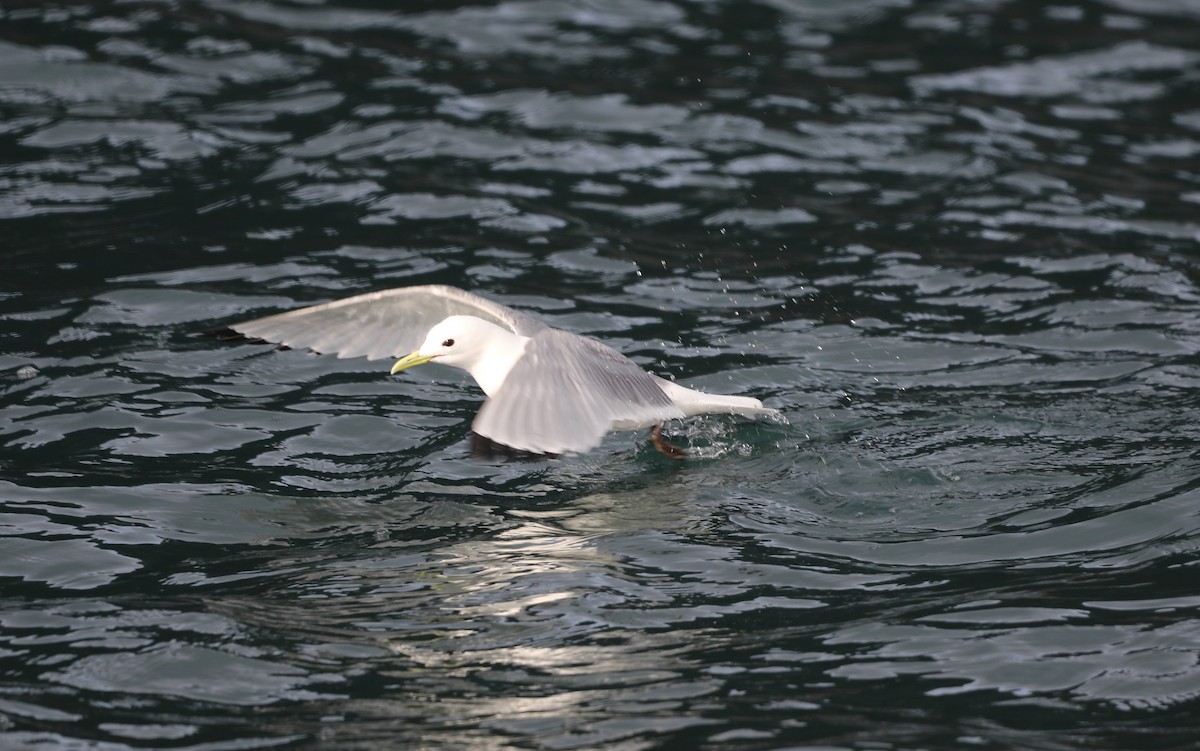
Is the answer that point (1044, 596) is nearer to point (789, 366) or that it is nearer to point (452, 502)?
point (452, 502)

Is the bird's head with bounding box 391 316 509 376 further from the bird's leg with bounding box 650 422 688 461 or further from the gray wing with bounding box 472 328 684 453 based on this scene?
the bird's leg with bounding box 650 422 688 461

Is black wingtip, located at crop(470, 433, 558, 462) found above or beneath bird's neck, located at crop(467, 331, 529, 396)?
beneath

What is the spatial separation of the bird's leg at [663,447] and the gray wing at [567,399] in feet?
0.90

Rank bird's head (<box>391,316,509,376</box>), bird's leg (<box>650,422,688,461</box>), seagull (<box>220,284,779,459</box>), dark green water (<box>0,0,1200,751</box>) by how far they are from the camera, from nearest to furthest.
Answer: dark green water (<box>0,0,1200,751</box>) → seagull (<box>220,284,779,459</box>) → bird's head (<box>391,316,509,376</box>) → bird's leg (<box>650,422,688,461</box>)

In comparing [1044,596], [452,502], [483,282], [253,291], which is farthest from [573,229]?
[1044,596]

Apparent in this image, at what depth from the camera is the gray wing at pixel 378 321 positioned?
764cm

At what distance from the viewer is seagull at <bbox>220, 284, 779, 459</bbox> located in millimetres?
6078

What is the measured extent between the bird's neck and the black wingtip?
0.88ft

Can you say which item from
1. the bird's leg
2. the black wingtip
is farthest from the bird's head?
the bird's leg

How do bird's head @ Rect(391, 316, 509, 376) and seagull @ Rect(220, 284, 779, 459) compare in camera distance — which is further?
bird's head @ Rect(391, 316, 509, 376)

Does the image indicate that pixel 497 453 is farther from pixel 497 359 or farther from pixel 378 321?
pixel 378 321

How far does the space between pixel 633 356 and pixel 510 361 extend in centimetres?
149

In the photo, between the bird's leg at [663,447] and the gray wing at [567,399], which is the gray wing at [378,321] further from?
the bird's leg at [663,447]

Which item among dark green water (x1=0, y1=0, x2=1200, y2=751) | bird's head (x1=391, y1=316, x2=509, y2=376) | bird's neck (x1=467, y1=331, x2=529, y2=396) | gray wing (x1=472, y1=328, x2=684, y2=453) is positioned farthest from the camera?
bird's head (x1=391, y1=316, x2=509, y2=376)
